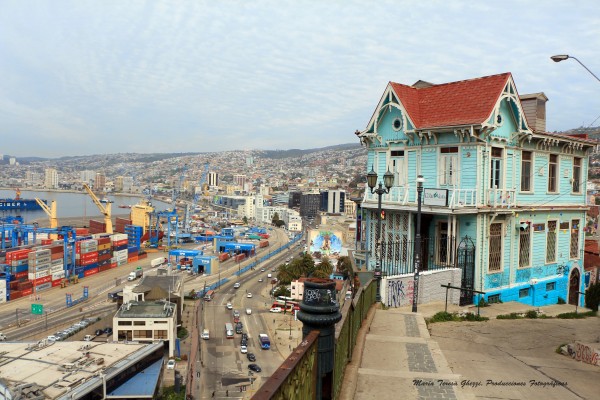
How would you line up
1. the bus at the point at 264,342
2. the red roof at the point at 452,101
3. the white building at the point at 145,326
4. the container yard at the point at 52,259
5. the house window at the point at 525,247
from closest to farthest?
the red roof at the point at 452,101 < the house window at the point at 525,247 < the white building at the point at 145,326 < the bus at the point at 264,342 < the container yard at the point at 52,259

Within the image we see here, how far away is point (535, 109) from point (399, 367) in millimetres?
13300

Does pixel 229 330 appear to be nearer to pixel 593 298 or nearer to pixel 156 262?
pixel 593 298

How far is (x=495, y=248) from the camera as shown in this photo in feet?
48.1

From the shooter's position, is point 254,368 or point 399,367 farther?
point 254,368

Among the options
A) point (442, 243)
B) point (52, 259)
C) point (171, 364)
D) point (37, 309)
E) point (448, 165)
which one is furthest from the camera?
point (52, 259)

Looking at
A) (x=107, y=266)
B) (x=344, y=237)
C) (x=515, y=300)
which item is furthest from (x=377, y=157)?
(x=344, y=237)

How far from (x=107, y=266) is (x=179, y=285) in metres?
30.5

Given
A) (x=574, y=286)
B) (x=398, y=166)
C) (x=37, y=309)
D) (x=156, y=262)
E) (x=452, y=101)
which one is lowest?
(x=37, y=309)

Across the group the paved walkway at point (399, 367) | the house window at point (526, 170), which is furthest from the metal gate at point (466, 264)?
the paved walkway at point (399, 367)

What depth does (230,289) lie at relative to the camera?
66.8 meters

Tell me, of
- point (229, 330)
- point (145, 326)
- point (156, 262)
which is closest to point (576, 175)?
point (229, 330)

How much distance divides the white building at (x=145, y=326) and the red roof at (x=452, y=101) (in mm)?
32057

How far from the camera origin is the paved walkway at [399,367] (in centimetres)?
570

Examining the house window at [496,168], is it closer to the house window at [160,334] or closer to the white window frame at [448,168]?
the white window frame at [448,168]
